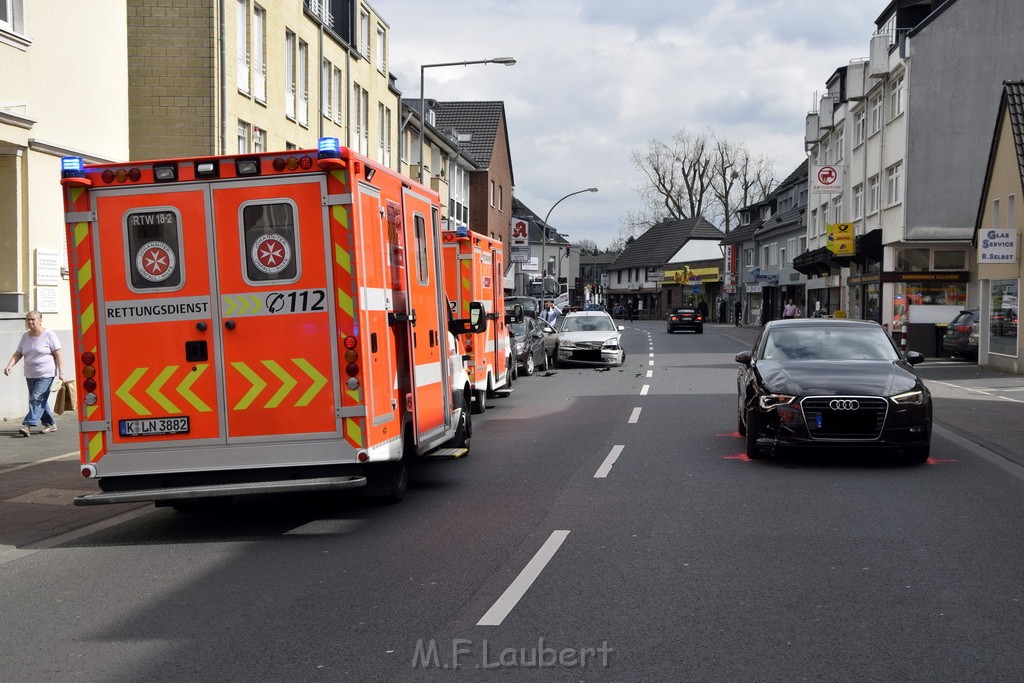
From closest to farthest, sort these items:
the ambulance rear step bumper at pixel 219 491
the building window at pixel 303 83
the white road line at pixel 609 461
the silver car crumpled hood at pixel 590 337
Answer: the ambulance rear step bumper at pixel 219 491 < the white road line at pixel 609 461 < the silver car crumpled hood at pixel 590 337 < the building window at pixel 303 83

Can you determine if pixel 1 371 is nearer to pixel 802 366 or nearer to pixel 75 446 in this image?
pixel 75 446

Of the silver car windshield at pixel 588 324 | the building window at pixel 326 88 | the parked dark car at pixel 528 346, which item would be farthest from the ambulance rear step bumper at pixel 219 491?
the building window at pixel 326 88

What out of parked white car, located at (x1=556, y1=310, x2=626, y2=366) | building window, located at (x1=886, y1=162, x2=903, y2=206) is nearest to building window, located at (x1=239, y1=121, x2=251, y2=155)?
parked white car, located at (x1=556, y1=310, x2=626, y2=366)

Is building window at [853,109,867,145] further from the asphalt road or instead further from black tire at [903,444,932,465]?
the asphalt road

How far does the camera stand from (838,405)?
10945mm

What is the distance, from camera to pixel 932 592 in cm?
621

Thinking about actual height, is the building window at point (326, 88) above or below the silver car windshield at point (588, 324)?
above

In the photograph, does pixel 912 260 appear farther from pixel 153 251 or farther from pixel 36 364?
pixel 153 251

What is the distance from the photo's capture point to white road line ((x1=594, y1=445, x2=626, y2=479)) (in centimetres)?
1088

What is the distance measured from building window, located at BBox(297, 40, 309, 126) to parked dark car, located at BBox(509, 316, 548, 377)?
30.6 feet

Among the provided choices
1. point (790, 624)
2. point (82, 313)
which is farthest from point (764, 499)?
point (82, 313)

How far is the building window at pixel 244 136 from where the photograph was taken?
86.3 ft

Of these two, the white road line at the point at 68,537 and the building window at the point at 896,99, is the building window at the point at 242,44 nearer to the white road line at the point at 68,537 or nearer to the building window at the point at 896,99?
the white road line at the point at 68,537

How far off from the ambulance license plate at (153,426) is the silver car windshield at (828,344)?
6.93 meters
